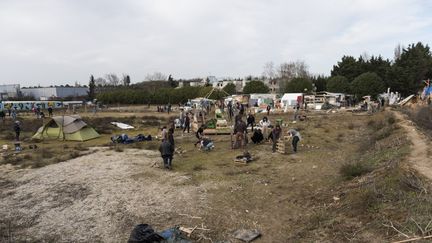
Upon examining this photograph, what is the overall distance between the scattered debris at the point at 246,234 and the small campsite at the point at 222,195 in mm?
161

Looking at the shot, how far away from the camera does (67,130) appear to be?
24719 millimetres

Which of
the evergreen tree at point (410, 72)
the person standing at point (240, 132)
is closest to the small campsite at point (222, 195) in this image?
the person standing at point (240, 132)

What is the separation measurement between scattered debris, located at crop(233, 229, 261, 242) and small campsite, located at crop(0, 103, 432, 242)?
0.16 meters

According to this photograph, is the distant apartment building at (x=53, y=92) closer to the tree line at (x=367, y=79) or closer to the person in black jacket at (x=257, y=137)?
the tree line at (x=367, y=79)

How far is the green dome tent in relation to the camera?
24567 millimetres

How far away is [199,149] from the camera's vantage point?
18828 millimetres

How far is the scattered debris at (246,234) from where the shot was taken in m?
7.97

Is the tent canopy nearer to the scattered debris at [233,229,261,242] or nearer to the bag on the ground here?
the scattered debris at [233,229,261,242]

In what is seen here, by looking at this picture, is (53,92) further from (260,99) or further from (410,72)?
(410,72)

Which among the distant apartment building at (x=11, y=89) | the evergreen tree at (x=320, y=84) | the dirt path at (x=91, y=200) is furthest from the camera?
the distant apartment building at (x=11, y=89)

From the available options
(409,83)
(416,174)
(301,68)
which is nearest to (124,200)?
(416,174)

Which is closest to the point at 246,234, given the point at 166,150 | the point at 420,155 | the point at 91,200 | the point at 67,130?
the point at 91,200

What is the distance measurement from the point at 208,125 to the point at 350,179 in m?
14.8

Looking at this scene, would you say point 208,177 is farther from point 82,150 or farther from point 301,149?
point 82,150
